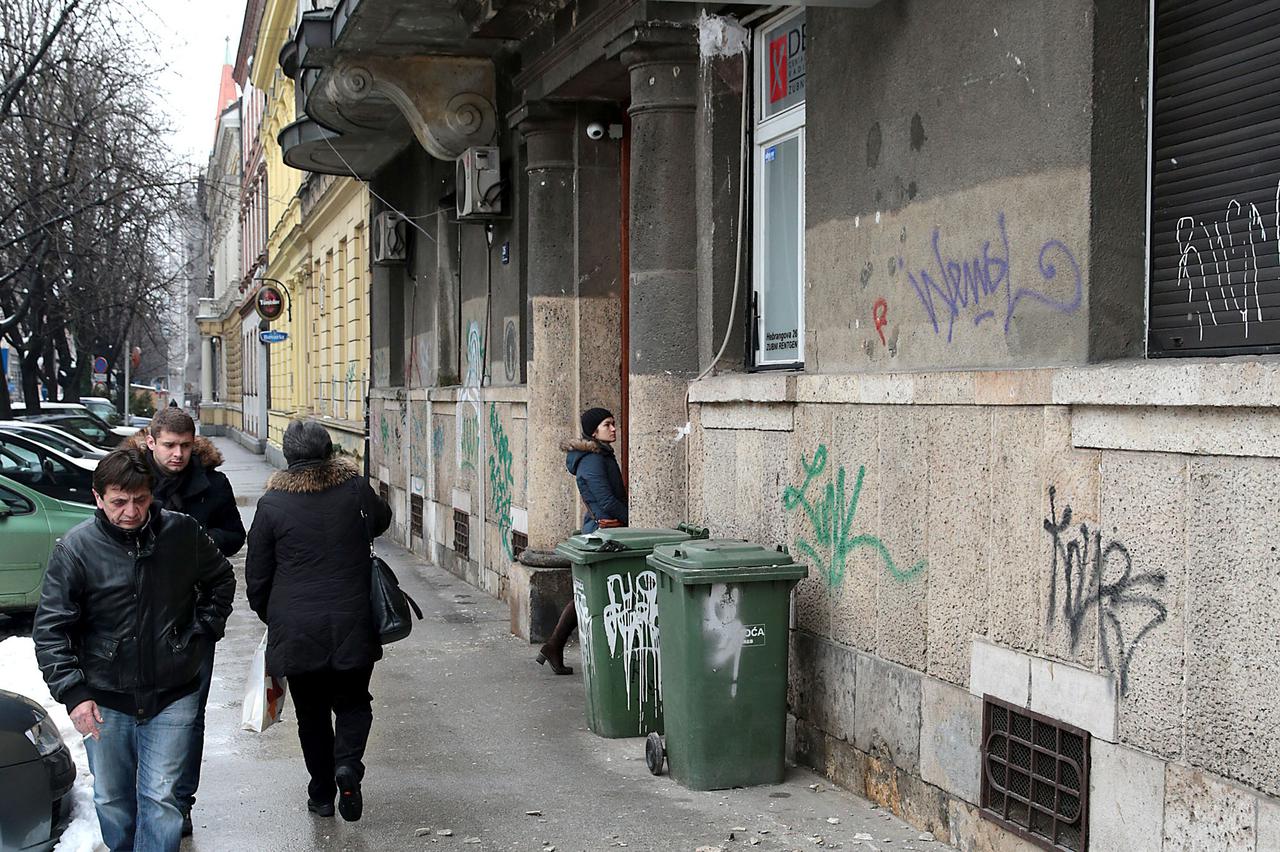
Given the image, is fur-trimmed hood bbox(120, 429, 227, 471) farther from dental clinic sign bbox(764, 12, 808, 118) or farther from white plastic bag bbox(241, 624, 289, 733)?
dental clinic sign bbox(764, 12, 808, 118)

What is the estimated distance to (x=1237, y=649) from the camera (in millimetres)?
4062

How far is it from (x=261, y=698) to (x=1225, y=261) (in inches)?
159

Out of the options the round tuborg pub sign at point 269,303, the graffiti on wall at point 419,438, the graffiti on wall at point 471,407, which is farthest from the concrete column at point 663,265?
the round tuborg pub sign at point 269,303

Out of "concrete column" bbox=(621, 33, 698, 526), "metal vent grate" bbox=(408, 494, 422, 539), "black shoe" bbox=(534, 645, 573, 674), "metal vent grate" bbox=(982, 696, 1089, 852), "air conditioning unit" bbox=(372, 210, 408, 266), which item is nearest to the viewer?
"metal vent grate" bbox=(982, 696, 1089, 852)

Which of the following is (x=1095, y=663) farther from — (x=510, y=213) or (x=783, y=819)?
(x=510, y=213)

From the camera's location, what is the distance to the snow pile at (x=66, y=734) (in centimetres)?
559

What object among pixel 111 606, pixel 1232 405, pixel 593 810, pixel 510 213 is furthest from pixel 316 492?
pixel 510 213

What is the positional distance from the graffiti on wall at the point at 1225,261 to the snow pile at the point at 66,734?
4123mm

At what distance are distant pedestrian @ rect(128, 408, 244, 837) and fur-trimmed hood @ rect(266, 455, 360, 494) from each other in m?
0.23

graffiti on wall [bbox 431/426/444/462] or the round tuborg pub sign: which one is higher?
the round tuborg pub sign

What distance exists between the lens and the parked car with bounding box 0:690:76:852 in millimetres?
5004

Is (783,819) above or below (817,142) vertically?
below

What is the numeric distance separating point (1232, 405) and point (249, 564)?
12.8ft

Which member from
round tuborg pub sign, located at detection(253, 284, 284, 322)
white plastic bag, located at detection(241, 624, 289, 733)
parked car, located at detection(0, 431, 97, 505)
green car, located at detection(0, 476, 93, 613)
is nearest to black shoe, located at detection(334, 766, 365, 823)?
white plastic bag, located at detection(241, 624, 289, 733)
